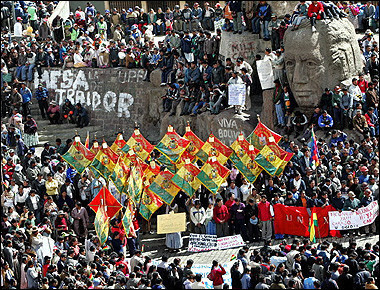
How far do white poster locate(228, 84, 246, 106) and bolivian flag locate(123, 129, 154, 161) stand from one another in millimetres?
4360

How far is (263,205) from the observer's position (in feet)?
104

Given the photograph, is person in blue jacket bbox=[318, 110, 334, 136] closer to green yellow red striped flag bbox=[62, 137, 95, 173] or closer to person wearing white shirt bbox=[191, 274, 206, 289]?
green yellow red striped flag bbox=[62, 137, 95, 173]

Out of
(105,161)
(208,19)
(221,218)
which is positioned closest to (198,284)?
(221,218)

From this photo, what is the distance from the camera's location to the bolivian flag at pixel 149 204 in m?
32.6

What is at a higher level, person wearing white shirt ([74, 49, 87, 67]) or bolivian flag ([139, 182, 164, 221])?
person wearing white shirt ([74, 49, 87, 67])

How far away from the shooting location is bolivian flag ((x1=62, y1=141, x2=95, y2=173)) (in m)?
34.3

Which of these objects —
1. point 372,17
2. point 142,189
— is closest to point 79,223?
point 142,189

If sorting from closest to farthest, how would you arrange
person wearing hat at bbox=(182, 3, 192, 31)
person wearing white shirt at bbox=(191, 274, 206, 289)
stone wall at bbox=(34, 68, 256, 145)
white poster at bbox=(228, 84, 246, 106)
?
person wearing white shirt at bbox=(191, 274, 206, 289) → white poster at bbox=(228, 84, 246, 106) → stone wall at bbox=(34, 68, 256, 145) → person wearing hat at bbox=(182, 3, 192, 31)

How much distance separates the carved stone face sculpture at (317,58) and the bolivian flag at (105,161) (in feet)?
21.3

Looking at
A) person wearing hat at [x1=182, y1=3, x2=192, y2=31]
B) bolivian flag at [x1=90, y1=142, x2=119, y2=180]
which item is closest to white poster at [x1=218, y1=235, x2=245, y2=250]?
bolivian flag at [x1=90, y1=142, x2=119, y2=180]

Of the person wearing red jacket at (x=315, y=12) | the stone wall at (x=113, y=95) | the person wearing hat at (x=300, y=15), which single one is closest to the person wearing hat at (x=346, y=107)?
the person wearing red jacket at (x=315, y=12)

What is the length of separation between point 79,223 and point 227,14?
1100 cm

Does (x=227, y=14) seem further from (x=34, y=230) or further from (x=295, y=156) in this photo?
(x=34, y=230)

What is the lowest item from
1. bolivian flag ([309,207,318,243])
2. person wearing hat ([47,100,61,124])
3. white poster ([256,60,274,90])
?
bolivian flag ([309,207,318,243])
